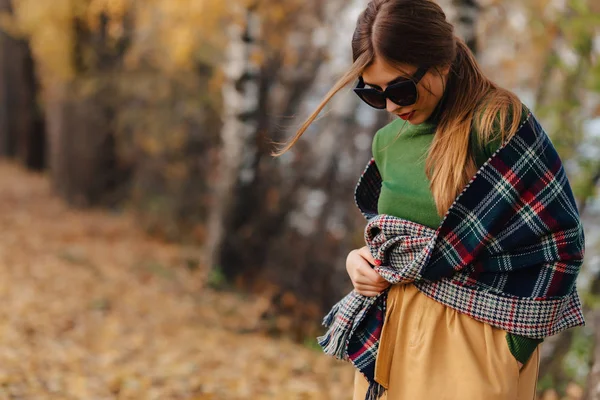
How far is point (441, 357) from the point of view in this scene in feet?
5.66

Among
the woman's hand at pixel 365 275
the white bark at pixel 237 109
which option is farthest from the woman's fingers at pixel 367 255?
the white bark at pixel 237 109

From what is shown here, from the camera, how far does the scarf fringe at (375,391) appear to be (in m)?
1.87

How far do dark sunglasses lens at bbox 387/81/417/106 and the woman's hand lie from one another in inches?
18.0

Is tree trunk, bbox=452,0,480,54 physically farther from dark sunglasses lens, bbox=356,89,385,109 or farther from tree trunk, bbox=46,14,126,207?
tree trunk, bbox=46,14,126,207

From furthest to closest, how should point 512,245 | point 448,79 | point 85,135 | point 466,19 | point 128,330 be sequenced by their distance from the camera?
point 85,135, point 128,330, point 466,19, point 448,79, point 512,245

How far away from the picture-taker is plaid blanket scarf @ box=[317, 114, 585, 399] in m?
1.63

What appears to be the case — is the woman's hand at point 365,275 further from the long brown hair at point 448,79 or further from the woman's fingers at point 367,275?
the long brown hair at point 448,79

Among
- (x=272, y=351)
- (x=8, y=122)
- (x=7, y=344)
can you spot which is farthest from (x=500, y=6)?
(x=8, y=122)

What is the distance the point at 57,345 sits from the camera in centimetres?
511

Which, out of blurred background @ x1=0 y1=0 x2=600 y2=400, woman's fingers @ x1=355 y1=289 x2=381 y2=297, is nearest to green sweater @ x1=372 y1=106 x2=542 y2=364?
woman's fingers @ x1=355 y1=289 x2=381 y2=297

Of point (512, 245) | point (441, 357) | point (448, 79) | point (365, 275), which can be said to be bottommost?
point (441, 357)

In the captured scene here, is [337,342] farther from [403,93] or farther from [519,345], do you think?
[403,93]

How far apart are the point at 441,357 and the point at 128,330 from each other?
4.57 metres

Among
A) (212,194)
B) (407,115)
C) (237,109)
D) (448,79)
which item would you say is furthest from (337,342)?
(212,194)
